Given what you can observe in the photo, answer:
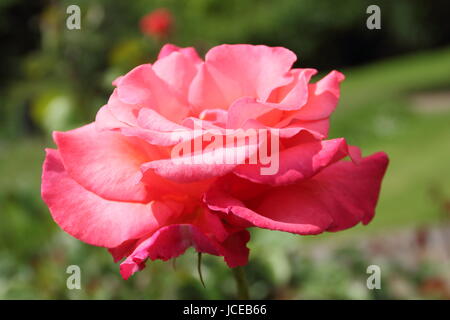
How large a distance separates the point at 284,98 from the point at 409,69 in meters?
11.3

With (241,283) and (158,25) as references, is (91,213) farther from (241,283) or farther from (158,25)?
(158,25)

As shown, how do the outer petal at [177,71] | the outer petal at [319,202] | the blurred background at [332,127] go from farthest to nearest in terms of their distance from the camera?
1. the blurred background at [332,127]
2. the outer petal at [177,71]
3. the outer petal at [319,202]

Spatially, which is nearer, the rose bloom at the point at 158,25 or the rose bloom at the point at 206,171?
the rose bloom at the point at 206,171

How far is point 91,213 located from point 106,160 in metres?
0.05

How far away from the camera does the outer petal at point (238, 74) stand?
A: 1.98 feet

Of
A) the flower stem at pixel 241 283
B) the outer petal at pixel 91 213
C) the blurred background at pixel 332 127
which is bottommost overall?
the blurred background at pixel 332 127

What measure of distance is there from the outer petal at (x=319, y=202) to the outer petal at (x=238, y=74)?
0.09 m

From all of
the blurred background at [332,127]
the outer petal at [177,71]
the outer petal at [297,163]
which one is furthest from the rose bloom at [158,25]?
the outer petal at [297,163]

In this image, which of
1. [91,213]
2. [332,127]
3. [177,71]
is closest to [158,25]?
[177,71]

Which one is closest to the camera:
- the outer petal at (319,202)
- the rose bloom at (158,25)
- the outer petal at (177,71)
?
the outer petal at (319,202)

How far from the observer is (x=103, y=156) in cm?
58

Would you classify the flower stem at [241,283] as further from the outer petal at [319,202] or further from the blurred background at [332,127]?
the blurred background at [332,127]

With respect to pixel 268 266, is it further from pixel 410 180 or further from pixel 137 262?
pixel 410 180
